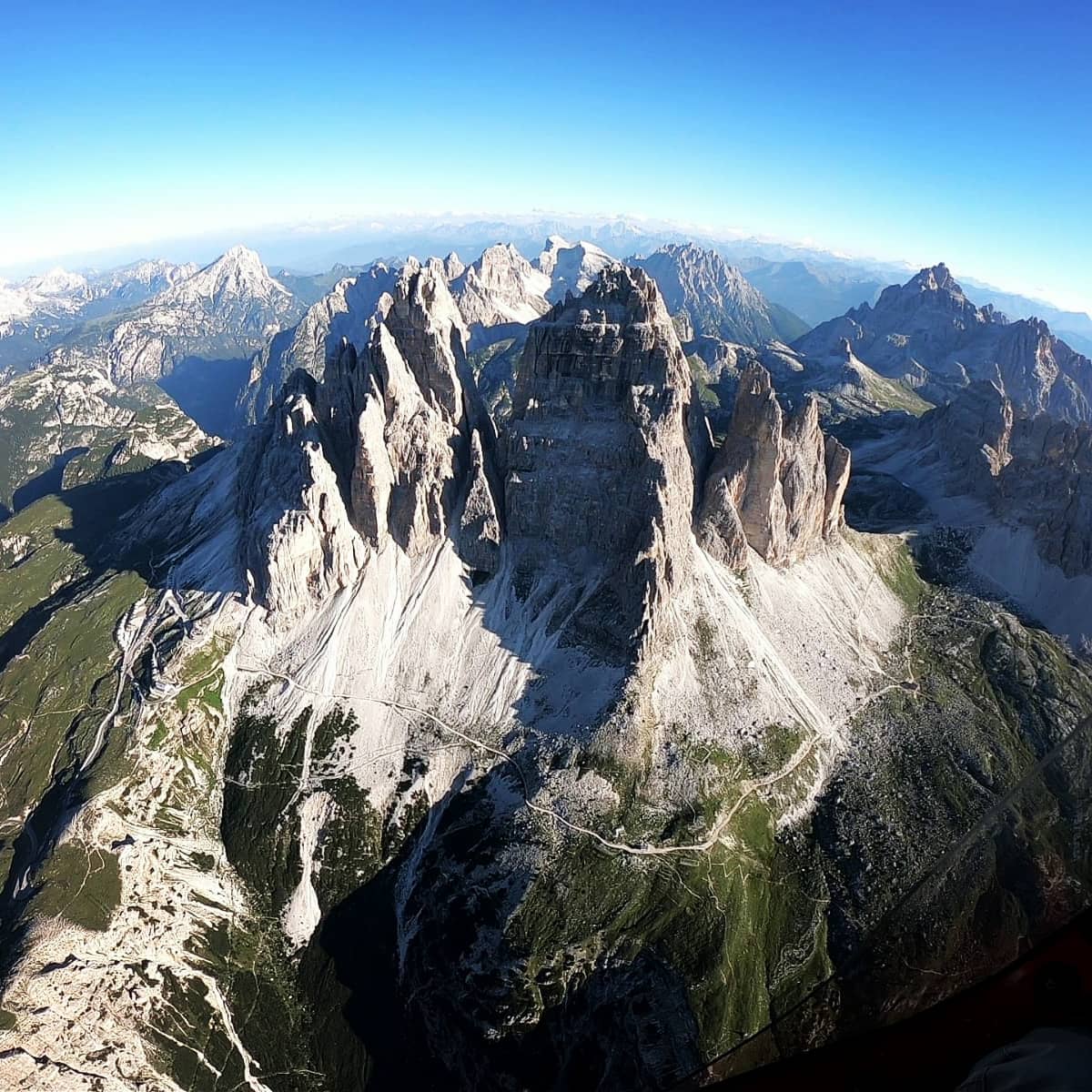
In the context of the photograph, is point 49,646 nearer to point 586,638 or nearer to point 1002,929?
point 586,638

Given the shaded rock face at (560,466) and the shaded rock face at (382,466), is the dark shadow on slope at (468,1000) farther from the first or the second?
the shaded rock face at (382,466)

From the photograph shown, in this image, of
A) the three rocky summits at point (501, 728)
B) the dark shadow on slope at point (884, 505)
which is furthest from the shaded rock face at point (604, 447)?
the dark shadow on slope at point (884, 505)

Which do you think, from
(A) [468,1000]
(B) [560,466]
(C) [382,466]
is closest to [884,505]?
(B) [560,466]

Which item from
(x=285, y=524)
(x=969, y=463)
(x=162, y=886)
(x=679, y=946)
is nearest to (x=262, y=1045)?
(x=162, y=886)

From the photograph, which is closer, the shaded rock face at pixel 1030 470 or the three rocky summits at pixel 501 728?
the three rocky summits at pixel 501 728

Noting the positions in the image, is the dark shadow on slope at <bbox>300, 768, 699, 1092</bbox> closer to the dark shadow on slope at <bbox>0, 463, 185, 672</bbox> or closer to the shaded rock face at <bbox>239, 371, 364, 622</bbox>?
the shaded rock face at <bbox>239, 371, 364, 622</bbox>

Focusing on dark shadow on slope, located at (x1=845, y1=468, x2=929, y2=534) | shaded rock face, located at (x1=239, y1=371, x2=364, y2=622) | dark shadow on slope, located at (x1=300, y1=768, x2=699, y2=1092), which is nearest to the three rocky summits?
dark shadow on slope, located at (x1=300, y1=768, x2=699, y2=1092)
